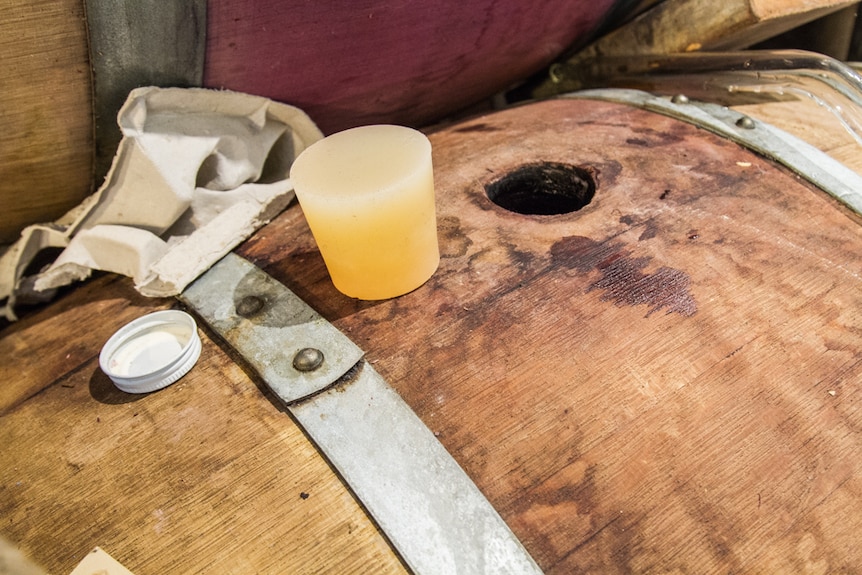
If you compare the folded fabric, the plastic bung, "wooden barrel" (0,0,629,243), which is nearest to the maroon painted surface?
"wooden barrel" (0,0,629,243)

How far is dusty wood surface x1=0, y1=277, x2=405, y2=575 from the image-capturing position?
0.95m

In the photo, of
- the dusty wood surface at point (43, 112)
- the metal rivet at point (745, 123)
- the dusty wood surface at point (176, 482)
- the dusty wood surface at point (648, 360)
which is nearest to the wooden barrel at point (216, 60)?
the dusty wood surface at point (43, 112)

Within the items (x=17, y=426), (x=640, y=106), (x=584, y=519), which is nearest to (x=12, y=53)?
(x=17, y=426)

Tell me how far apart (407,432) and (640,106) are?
1.50 metres

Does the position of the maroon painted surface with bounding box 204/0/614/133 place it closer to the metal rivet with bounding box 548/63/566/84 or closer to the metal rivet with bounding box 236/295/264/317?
the metal rivet with bounding box 548/63/566/84

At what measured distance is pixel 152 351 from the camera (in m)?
1.30

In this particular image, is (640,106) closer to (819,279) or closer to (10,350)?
(819,279)

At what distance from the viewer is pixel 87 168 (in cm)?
163

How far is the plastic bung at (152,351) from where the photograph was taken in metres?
1.18

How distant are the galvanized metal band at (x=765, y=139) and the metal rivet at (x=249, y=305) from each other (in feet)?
4.74

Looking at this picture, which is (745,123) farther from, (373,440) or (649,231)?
(373,440)

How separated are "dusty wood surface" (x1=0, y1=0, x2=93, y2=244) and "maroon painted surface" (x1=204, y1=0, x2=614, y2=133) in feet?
1.10

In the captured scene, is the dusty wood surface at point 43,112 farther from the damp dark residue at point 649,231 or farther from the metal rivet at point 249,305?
the damp dark residue at point 649,231

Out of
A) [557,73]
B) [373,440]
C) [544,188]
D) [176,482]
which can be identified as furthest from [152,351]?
[557,73]
